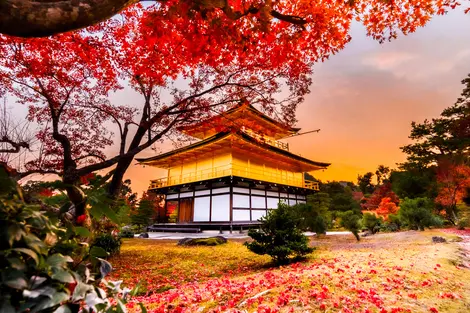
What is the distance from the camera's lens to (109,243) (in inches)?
322

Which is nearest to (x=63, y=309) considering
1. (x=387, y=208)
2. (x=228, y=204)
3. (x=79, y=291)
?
(x=79, y=291)

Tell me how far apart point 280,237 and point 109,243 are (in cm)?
559

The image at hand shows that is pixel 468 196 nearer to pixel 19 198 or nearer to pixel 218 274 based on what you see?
pixel 218 274

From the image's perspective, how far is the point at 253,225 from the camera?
730 inches

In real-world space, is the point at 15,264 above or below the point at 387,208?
below

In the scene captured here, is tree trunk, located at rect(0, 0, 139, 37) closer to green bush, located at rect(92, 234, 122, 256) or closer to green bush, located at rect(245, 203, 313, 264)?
green bush, located at rect(245, 203, 313, 264)

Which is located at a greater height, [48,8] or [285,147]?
[285,147]

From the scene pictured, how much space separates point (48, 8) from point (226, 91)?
4.95 meters

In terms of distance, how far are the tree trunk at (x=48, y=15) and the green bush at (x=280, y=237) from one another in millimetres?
5154

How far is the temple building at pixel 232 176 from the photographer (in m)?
18.7

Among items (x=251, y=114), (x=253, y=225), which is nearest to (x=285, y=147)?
(x=251, y=114)

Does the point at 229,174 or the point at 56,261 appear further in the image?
the point at 229,174

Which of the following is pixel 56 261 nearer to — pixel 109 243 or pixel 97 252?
pixel 97 252

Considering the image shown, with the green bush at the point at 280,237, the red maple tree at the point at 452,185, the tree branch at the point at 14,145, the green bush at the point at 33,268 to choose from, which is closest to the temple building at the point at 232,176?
the red maple tree at the point at 452,185
